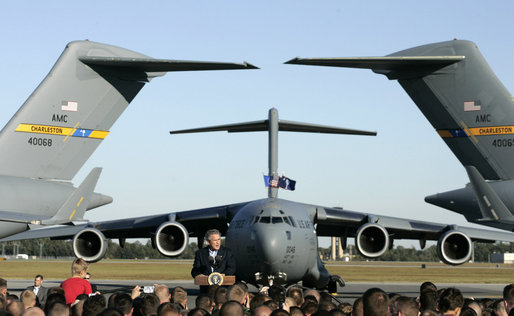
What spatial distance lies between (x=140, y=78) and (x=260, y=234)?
4.98 m

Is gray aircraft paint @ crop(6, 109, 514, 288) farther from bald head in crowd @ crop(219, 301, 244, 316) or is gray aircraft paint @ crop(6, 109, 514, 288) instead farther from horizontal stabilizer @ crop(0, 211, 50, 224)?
bald head in crowd @ crop(219, 301, 244, 316)

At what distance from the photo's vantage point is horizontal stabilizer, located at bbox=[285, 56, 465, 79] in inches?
453

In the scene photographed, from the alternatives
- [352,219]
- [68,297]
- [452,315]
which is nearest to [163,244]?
[352,219]

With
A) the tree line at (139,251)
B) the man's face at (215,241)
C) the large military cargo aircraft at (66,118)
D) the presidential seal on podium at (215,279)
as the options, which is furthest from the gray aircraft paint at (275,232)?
the tree line at (139,251)

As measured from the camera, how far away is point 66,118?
40.4ft

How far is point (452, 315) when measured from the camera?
19.4ft

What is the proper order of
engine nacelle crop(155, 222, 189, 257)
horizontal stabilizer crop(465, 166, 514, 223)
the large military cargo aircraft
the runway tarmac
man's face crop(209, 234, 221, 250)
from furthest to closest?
1. the runway tarmac
2. engine nacelle crop(155, 222, 189, 257)
3. the large military cargo aircraft
4. horizontal stabilizer crop(465, 166, 514, 223)
5. man's face crop(209, 234, 221, 250)

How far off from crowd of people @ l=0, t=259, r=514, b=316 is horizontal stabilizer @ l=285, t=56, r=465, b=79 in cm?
457

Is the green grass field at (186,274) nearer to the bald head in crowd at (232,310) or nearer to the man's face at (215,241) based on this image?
the man's face at (215,241)

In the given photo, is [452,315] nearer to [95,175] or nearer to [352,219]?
[95,175]

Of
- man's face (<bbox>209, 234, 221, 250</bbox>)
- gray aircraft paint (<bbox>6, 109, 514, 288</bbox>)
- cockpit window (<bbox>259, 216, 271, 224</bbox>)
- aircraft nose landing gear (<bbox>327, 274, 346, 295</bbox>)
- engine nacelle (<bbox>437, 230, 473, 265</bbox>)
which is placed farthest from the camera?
aircraft nose landing gear (<bbox>327, 274, 346, 295</bbox>)

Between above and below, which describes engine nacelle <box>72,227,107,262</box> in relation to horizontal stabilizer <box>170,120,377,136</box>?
below

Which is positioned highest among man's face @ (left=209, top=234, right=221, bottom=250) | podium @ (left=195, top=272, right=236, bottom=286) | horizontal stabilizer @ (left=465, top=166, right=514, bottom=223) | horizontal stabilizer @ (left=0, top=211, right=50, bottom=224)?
horizontal stabilizer @ (left=465, top=166, right=514, bottom=223)

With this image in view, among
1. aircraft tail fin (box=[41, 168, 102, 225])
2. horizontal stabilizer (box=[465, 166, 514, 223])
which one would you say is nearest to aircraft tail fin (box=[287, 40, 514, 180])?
horizontal stabilizer (box=[465, 166, 514, 223])
